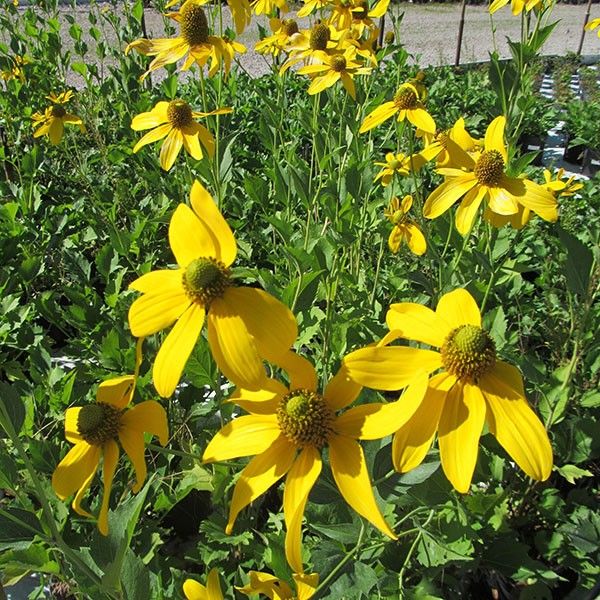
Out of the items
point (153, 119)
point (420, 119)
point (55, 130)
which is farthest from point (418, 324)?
point (55, 130)

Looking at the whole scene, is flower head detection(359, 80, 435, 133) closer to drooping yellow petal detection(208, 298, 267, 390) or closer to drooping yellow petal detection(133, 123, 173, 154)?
drooping yellow petal detection(133, 123, 173, 154)

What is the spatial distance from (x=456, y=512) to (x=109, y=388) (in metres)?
0.67

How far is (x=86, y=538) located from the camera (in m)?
1.21

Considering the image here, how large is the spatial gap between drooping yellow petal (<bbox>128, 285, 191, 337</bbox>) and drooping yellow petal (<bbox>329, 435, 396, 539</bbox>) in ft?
0.95

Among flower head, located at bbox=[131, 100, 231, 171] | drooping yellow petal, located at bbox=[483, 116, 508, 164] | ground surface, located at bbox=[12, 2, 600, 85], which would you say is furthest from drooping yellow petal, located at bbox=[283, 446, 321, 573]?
ground surface, located at bbox=[12, 2, 600, 85]

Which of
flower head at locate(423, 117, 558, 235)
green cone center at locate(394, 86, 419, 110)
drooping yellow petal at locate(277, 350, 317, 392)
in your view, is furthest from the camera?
green cone center at locate(394, 86, 419, 110)

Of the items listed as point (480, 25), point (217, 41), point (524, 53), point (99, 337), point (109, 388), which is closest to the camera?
point (109, 388)

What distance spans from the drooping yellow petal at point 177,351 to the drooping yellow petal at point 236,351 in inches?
0.9

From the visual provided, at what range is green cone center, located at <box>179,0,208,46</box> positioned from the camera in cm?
175

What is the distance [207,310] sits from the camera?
904mm

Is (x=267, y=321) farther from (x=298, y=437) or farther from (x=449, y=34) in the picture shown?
(x=449, y=34)

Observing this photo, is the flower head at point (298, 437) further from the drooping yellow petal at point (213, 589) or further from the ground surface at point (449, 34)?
the ground surface at point (449, 34)

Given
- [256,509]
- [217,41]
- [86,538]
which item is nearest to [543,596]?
[256,509]

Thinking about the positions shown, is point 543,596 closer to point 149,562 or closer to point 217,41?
point 149,562
